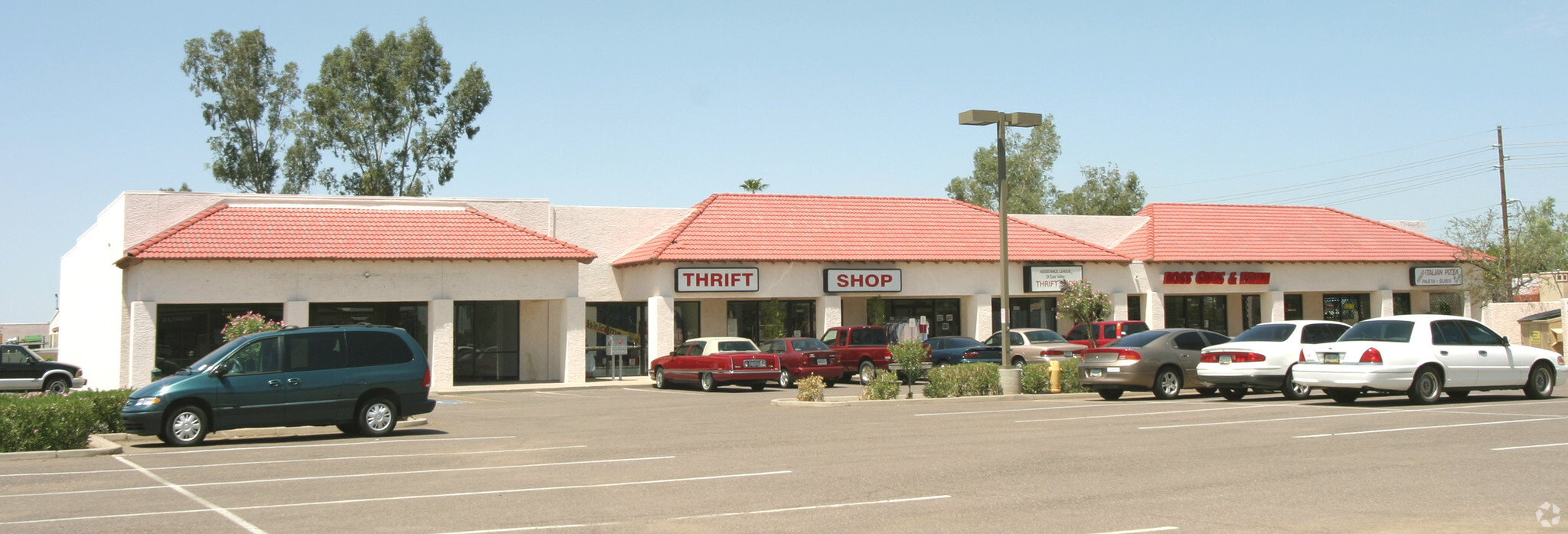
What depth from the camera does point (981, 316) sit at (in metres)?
38.4

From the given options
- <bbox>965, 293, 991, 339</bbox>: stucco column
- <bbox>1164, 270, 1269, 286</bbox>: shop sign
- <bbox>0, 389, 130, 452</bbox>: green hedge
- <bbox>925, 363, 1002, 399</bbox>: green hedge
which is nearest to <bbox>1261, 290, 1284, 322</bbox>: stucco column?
<bbox>1164, 270, 1269, 286</bbox>: shop sign

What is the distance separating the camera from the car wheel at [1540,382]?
1950 cm

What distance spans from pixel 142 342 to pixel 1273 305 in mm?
34848

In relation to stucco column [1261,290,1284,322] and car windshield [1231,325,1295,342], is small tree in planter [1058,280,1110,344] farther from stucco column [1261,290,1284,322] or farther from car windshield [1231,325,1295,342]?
car windshield [1231,325,1295,342]

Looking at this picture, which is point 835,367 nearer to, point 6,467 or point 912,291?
point 912,291

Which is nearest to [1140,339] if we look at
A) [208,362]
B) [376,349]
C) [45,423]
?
[376,349]

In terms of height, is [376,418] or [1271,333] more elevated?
[1271,333]

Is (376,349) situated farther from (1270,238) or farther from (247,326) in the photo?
(1270,238)

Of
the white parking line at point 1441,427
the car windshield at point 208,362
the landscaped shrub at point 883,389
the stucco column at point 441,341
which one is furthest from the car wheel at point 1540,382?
the stucco column at point 441,341

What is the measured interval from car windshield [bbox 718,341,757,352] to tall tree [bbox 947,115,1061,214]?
4359 centimetres

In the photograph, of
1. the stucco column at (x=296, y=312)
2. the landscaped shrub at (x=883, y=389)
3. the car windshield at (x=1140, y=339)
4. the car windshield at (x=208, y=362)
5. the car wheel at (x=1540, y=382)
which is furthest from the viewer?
the stucco column at (x=296, y=312)

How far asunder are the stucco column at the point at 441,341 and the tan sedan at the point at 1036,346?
569 inches

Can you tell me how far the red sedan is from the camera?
29.7m

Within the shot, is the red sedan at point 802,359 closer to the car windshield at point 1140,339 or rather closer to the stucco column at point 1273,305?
the car windshield at point 1140,339
